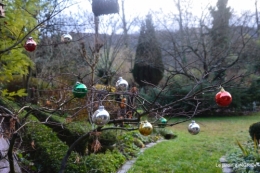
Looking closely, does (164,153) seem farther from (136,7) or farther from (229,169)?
(136,7)

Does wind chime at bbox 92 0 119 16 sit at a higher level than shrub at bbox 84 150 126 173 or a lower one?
higher

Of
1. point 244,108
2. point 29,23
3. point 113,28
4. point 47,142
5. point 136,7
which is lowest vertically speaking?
point 244,108

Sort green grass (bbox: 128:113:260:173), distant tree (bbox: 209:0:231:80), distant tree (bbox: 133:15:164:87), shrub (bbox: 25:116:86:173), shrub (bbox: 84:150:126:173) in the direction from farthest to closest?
1. distant tree (bbox: 133:15:164:87)
2. distant tree (bbox: 209:0:231:80)
3. green grass (bbox: 128:113:260:173)
4. shrub (bbox: 84:150:126:173)
5. shrub (bbox: 25:116:86:173)

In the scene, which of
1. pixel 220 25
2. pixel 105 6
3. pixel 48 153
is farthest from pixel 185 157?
pixel 220 25

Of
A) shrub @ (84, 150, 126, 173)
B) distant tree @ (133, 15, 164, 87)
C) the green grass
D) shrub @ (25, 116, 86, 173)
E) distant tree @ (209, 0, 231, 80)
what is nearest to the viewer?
shrub @ (25, 116, 86, 173)

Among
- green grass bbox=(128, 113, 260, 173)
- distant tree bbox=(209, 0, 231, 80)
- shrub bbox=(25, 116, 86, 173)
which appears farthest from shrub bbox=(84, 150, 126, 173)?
distant tree bbox=(209, 0, 231, 80)

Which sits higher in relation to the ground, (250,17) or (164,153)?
(250,17)

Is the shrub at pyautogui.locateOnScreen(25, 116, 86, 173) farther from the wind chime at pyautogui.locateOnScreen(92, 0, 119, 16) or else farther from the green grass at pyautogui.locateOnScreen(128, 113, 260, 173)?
the wind chime at pyautogui.locateOnScreen(92, 0, 119, 16)

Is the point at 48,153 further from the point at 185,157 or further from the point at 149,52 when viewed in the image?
the point at 149,52

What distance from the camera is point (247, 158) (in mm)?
3924

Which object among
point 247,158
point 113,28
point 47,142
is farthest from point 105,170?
point 113,28

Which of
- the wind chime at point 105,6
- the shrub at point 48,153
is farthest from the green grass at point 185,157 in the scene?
the wind chime at point 105,6

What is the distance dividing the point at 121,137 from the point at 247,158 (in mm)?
2687

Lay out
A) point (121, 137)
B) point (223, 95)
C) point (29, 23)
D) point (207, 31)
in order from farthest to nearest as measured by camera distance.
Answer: point (207, 31) < point (121, 137) < point (29, 23) < point (223, 95)
